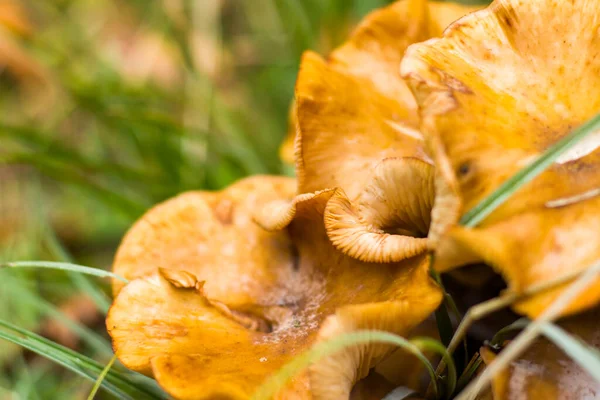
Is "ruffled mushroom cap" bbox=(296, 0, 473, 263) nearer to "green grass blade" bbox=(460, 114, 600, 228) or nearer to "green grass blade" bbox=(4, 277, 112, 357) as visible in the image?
"green grass blade" bbox=(460, 114, 600, 228)

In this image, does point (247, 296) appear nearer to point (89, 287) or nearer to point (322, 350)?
point (322, 350)

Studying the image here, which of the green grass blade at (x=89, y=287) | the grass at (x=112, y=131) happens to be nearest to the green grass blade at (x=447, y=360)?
the grass at (x=112, y=131)

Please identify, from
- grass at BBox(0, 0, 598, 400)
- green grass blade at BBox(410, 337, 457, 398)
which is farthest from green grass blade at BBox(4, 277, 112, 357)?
green grass blade at BBox(410, 337, 457, 398)

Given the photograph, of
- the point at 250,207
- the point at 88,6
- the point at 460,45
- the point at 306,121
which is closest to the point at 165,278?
the point at 250,207

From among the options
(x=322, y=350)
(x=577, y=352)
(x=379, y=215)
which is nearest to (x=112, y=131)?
(x=379, y=215)

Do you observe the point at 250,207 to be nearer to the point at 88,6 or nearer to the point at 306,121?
the point at 306,121

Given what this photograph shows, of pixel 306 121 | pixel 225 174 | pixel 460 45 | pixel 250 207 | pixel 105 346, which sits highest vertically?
pixel 460 45

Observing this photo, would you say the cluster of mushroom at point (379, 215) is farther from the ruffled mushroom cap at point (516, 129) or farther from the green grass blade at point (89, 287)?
the green grass blade at point (89, 287)
